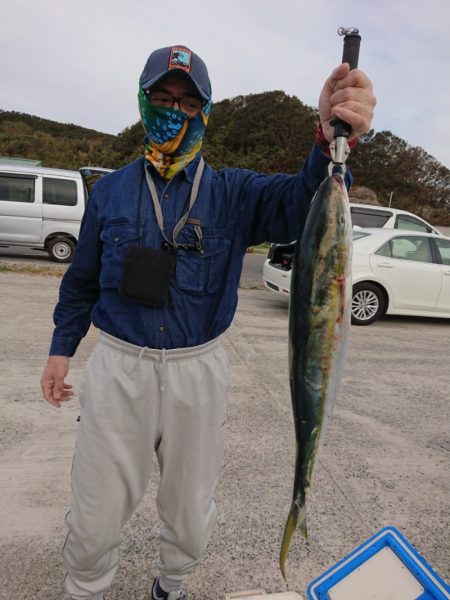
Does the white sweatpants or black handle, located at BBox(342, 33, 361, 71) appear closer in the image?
black handle, located at BBox(342, 33, 361, 71)

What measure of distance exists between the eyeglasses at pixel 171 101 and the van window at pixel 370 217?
10.3 metres

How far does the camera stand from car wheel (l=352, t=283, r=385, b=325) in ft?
25.6

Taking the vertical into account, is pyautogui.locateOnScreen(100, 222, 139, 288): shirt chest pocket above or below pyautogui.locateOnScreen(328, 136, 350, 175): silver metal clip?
below

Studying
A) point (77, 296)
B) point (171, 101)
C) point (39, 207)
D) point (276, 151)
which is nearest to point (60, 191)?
point (39, 207)

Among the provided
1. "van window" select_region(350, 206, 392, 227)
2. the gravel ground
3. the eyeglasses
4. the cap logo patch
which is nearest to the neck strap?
the eyeglasses

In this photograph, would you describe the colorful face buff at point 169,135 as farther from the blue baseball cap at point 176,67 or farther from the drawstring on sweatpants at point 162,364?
the drawstring on sweatpants at point 162,364

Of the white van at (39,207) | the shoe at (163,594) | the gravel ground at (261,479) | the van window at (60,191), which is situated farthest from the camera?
the van window at (60,191)

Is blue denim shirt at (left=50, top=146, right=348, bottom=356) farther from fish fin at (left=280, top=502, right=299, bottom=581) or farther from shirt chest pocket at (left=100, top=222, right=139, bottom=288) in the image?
fish fin at (left=280, top=502, right=299, bottom=581)

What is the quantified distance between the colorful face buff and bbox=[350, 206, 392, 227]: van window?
10.3 meters

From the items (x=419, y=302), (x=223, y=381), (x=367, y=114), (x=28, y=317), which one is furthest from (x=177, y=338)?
(x=419, y=302)

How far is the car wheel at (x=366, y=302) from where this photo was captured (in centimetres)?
779

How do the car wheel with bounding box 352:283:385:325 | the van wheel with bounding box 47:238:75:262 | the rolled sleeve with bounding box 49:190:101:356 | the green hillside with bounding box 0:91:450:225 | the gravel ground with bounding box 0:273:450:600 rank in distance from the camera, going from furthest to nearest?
1. the green hillside with bounding box 0:91:450:225
2. the van wheel with bounding box 47:238:75:262
3. the car wheel with bounding box 352:283:385:325
4. the gravel ground with bounding box 0:273:450:600
5. the rolled sleeve with bounding box 49:190:101:356

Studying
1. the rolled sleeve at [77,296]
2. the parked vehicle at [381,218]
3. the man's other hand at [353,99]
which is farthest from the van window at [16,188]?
the man's other hand at [353,99]

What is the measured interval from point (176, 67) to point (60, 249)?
1021 centimetres
